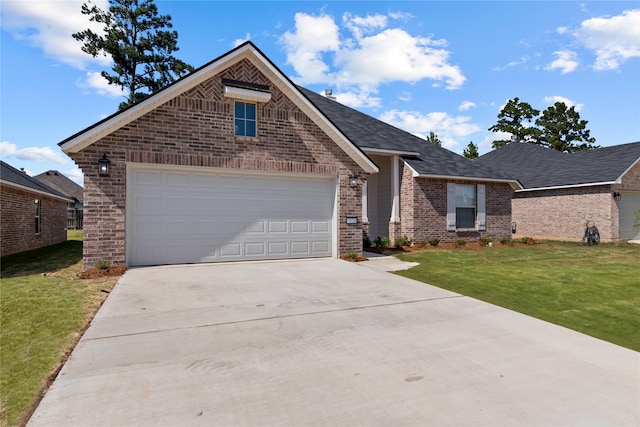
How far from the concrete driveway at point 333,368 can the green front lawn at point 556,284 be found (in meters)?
0.72

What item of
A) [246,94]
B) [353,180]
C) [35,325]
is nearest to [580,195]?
[353,180]

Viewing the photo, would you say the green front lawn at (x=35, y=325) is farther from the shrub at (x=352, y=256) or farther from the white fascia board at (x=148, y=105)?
the shrub at (x=352, y=256)

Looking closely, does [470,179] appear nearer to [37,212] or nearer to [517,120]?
[37,212]

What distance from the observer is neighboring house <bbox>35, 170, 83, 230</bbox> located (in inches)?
1423

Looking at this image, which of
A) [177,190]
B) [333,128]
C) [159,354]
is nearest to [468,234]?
[333,128]

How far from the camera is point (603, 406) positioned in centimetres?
283

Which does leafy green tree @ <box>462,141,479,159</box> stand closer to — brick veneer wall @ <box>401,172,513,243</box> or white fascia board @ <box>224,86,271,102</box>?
brick veneer wall @ <box>401,172,513,243</box>

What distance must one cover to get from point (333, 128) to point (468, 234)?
961 centimetres

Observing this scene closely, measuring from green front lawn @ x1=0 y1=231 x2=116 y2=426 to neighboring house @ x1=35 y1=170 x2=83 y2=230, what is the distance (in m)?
32.5

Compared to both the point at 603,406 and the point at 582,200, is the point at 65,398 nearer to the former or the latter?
the point at 603,406

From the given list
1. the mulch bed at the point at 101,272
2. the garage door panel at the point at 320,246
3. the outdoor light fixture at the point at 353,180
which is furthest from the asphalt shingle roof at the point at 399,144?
the mulch bed at the point at 101,272

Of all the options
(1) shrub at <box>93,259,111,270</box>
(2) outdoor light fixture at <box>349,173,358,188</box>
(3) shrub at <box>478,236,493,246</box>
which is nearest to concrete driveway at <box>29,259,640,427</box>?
(1) shrub at <box>93,259,111,270</box>

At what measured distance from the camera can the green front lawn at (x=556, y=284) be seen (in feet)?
17.4

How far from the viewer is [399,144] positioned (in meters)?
16.7
